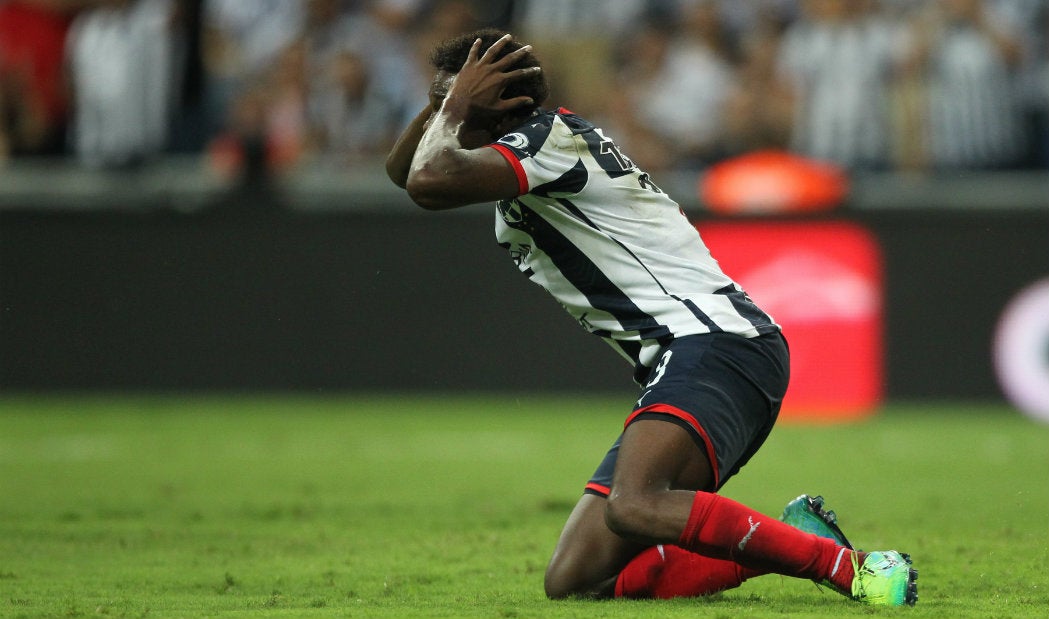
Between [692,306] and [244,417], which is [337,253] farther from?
[692,306]

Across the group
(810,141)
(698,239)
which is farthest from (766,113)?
(698,239)

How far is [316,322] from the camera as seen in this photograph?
11.7 metres

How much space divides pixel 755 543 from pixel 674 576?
0.46 metres

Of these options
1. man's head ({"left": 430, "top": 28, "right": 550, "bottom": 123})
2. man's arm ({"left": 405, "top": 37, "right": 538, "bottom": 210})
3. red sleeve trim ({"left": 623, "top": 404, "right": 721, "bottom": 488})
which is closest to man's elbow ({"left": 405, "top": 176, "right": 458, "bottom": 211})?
man's arm ({"left": 405, "top": 37, "right": 538, "bottom": 210})

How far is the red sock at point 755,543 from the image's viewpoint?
4355mm

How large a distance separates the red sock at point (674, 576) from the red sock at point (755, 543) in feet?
1.14

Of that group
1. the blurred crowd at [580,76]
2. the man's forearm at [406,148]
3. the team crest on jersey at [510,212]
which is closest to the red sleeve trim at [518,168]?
the team crest on jersey at [510,212]

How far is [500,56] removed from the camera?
15.4 ft

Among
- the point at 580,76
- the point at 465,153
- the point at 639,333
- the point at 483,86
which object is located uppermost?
the point at 483,86

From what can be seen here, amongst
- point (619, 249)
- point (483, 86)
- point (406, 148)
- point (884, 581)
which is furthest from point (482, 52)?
point (884, 581)

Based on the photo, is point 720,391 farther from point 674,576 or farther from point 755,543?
point 674,576

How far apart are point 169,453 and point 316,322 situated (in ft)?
8.13

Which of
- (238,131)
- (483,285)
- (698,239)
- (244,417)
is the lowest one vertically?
(244,417)

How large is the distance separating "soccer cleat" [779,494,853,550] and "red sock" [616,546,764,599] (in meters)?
0.25
